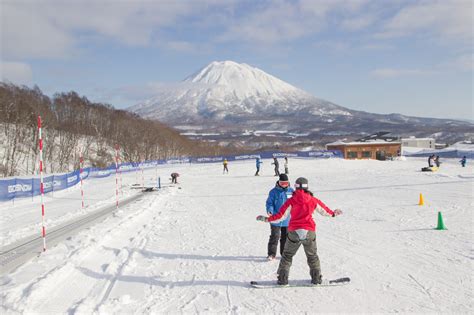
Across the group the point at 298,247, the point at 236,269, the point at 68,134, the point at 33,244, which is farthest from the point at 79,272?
the point at 68,134

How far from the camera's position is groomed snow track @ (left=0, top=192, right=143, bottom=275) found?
7580mm

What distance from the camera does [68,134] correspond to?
63.5 m

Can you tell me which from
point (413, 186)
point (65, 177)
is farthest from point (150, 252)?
point (65, 177)

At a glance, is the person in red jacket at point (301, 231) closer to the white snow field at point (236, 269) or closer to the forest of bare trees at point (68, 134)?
the white snow field at point (236, 269)

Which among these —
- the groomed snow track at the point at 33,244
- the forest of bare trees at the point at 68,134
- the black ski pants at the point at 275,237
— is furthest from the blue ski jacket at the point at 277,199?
the forest of bare trees at the point at 68,134

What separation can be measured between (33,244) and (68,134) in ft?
194

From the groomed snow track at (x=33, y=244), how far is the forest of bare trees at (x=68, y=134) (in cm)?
3797

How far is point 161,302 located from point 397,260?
440 centimetres

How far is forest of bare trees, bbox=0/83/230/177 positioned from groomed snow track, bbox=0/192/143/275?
3797cm

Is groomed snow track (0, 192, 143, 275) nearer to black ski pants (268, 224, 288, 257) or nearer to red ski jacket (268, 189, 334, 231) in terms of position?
black ski pants (268, 224, 288, 257)

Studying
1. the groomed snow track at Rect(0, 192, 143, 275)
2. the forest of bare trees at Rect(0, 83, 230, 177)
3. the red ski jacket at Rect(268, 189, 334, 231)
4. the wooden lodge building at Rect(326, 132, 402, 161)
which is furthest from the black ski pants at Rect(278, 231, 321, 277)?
the wooden lodge building at Rect(326, 132, 402, 161)

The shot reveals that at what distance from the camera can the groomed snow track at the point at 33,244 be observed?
7.58 metres

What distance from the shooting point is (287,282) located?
5.75 metres

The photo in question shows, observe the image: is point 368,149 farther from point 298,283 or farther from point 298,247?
point 298,247
